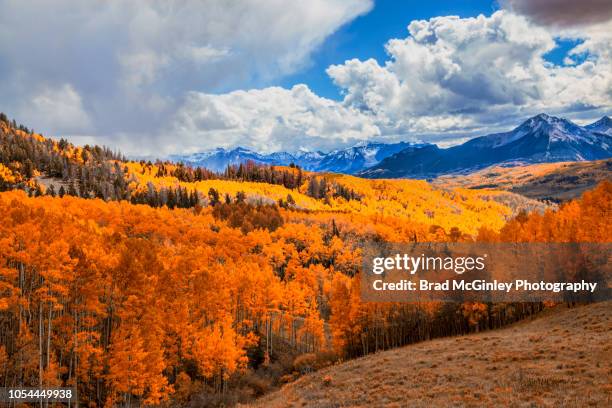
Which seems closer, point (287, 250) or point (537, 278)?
point (537, 278)

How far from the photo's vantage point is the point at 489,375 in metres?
30.0

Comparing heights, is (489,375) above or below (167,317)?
below

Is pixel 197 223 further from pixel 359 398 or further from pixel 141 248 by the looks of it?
pixel 359 398

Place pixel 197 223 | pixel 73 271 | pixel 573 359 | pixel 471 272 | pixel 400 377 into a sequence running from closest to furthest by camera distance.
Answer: pixel 573 359, pixel 400 377, pixel 73 271, pixel 471 272, pixel 197 223

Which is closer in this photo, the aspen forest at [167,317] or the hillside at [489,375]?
the hillside at [489,375]

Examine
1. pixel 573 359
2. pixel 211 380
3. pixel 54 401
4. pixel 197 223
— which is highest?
pixel 197 223

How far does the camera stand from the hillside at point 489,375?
24422 millimetres

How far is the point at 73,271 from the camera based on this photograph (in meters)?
39.7

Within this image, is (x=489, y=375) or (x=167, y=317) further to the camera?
(x=167, y=317)

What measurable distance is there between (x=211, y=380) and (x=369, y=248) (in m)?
129

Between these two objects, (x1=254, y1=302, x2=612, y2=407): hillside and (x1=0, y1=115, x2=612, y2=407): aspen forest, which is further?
(x1=0, y1=115, x2=612, y2=407): aspen forest

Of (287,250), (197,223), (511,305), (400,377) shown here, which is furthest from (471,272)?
(197,223)

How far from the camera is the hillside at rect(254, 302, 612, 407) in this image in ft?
80.1

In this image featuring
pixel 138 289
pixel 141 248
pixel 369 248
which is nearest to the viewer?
pixel 138 289
